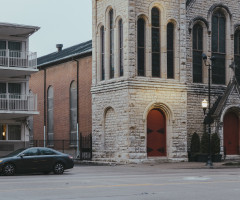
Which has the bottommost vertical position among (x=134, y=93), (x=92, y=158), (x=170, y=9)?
(x=92, y=158)

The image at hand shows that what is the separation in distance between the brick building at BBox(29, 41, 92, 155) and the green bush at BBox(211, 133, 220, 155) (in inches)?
402

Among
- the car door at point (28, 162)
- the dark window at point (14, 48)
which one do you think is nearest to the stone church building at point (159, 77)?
the dark window at point (14, 48)

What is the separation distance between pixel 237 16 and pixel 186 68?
251 inches

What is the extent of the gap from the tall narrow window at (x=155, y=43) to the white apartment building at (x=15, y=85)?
8310 millimetres

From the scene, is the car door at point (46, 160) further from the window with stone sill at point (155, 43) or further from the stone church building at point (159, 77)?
the window with stone sill at point (155, 43)

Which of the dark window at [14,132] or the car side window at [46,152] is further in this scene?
the dark window at [14,132]

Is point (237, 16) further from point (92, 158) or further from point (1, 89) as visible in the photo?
point (1, 89)

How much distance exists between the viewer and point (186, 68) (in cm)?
3609

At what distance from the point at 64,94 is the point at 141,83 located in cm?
1277

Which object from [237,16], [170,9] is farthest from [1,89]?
[237,16]

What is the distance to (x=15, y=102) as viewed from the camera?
35188mm

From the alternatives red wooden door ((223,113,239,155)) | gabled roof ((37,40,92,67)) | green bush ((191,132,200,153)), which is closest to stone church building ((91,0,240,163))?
red wooden door ((223,113,239,155))

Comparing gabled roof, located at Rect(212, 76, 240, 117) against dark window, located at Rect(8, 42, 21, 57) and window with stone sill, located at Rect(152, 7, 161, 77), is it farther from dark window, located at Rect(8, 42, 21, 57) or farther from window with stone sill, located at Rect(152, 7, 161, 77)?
dark window, located at Rect(8, 42, 21, 57)

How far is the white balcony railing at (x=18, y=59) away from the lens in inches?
1374
